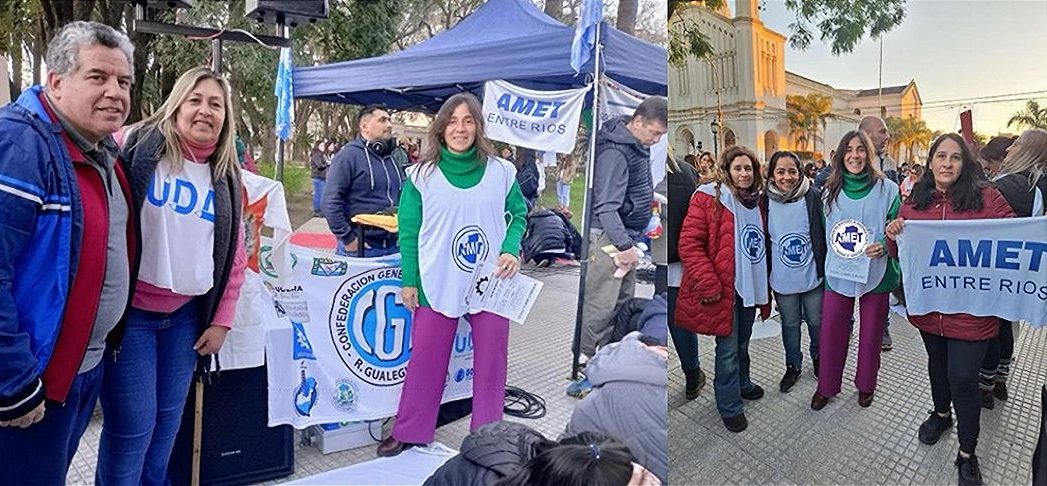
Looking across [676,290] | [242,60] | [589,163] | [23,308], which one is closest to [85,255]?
[23,308]

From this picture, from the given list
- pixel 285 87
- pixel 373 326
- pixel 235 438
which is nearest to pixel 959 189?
pixel 285 87

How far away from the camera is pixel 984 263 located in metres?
1.04

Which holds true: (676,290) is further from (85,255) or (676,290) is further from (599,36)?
(85,255)

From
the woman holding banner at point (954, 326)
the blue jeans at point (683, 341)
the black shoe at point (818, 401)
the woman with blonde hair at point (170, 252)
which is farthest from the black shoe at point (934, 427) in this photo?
the woman with blonde hair at point (170, 252)

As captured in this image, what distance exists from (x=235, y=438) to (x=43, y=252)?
0.91 m

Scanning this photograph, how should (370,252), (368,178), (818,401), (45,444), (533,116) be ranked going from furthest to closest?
(370,252)
(368,178)
(533,116)
(45,444)
(818,401)

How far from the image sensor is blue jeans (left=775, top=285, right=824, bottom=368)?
43.0 inches

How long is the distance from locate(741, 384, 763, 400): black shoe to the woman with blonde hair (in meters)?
1.12

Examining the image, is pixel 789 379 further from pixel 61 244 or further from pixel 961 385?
pixel 61 244

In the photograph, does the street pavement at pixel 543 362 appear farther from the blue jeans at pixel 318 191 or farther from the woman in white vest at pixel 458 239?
the blue jeans at pixel 318 191

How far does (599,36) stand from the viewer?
1227mm

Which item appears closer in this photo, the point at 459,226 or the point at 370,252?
the point at 459,226

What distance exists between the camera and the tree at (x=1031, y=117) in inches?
42.6

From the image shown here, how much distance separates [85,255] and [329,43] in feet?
2.07
